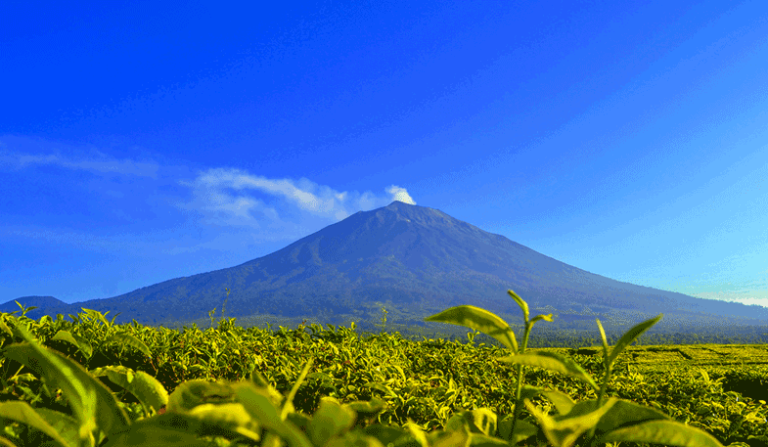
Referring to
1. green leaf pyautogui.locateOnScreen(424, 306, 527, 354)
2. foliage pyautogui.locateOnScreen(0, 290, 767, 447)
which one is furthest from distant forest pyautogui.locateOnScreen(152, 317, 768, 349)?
green leaf pyautogui.locateOnScreen(424, 306, 527, 354)

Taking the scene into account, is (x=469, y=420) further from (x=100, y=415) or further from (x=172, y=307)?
(x=172, y=307)

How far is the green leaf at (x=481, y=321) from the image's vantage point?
102 centimetres

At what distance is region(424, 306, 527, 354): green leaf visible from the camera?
3.35 ft

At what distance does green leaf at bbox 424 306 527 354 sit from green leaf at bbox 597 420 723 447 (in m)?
0.29

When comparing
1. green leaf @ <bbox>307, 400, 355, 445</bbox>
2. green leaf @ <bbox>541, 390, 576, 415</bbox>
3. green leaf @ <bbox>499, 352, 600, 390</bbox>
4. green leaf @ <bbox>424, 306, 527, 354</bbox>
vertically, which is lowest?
green leaf @ <bbox>541, 390, 576, 415</bbox>

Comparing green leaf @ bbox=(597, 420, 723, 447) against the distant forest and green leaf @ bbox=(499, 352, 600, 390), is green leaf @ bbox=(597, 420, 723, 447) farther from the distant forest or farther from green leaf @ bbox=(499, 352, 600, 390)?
the distant forest

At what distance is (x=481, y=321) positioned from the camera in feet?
3.43

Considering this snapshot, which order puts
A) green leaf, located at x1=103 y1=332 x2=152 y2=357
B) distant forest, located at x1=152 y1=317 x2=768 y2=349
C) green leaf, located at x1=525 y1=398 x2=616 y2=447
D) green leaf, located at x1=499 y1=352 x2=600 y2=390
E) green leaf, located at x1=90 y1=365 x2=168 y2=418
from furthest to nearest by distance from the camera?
distant forest, located at x1=152 y1=317 x2=768 y2=349 → green leaf, located at x1=103 y1=332 x2=152 y2=357 → green leaf, located at x1=90 y1=365 x2=168 y2=418 → green leaf, located at x1=499 y1=352 x2=600 y2=390 → green leaf, located at x1=525 y1=398 x2=616 y2=447

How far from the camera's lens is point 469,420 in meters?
1.13

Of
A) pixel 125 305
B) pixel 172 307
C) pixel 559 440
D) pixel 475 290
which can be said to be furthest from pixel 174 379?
pixel 125 305

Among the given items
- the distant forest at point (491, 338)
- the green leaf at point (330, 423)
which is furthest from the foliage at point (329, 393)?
the distant forest at point (491, 338)

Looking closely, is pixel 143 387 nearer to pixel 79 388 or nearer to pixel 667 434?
pixel 79 388

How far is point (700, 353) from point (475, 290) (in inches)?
7729

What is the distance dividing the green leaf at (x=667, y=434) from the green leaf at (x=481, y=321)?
0.29 meters
